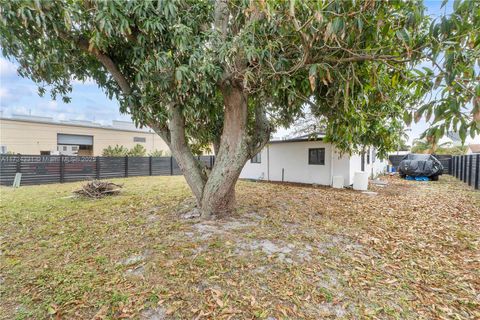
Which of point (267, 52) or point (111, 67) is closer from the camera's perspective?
point (267, 52)

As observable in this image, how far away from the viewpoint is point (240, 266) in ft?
8.96

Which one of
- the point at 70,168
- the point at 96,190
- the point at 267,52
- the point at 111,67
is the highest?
the point at 111,67

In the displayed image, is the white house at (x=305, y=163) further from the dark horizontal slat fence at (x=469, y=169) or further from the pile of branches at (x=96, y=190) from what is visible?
the pile of branches at (x=96, y=190)

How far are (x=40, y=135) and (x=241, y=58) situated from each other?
1891cm

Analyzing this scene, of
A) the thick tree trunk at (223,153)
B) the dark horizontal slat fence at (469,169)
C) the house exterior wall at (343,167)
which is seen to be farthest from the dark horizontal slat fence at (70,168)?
the dark horizontal slat fence at (469,169)

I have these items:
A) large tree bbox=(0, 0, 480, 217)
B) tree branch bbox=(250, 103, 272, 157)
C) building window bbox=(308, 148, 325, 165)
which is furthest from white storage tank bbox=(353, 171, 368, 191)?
tree branch bbox=(250, 103, 272, 157)

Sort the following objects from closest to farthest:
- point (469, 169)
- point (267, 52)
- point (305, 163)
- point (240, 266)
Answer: point (240, 266), point (267, 52), point (469, 169), point (305, 163)

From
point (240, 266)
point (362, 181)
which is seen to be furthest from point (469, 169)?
point (240, 266)

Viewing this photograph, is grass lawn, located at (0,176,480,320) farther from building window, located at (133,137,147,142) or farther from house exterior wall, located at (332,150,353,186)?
building window, located at (133,137,147,142)

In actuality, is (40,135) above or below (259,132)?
above

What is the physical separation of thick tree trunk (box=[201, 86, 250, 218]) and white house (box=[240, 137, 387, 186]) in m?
5.66

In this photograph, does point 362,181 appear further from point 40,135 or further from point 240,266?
point 40,135

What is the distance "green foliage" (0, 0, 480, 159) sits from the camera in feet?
6.25

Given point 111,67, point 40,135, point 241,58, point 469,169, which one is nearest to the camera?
point 241,58
